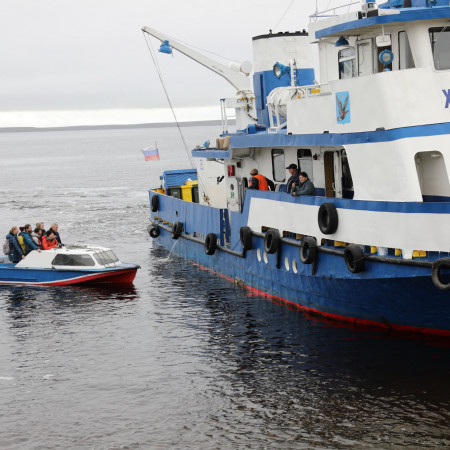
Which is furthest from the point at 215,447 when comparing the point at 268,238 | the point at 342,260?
the point at 268,238

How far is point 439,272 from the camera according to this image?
14008 mm

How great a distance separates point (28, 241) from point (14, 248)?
671 millimetres

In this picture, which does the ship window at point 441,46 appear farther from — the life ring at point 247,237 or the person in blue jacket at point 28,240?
the person in blue jacket at point 28,240

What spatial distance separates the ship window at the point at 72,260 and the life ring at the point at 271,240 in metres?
7.27

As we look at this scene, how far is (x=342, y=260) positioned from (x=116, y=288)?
10.2 metres

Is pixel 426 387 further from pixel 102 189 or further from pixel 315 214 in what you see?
pixel 102 189

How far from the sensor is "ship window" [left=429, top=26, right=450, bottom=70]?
1527cm

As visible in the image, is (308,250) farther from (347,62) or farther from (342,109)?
(347,62)

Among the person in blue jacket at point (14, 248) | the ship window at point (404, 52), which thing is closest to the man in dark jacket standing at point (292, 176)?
the ship window at point (404, 52)

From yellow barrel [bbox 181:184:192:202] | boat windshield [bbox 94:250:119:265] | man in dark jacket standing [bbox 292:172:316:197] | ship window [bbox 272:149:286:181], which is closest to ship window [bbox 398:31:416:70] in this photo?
man in dark jacket standing [bbox 292:172:316:197]

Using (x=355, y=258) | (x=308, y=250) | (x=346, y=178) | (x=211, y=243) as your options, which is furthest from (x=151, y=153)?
(x=355, y=258)

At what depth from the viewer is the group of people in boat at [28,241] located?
83.1ft

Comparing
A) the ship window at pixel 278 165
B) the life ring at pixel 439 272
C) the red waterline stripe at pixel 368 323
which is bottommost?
the red waterline stripe at pixel 368 323

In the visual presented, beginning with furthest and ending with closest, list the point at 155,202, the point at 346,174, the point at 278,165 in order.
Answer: the point at 155,202
the point at 278,165
the point at 346,174
